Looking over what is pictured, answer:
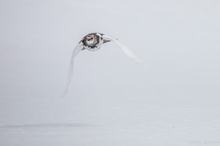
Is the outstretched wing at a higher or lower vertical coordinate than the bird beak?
lower

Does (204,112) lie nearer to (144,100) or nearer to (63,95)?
(144,100)

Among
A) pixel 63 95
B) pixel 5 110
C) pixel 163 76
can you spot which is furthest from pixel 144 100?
pixel 5 110

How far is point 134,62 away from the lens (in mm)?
2432

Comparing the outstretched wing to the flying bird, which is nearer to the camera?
the flying bird

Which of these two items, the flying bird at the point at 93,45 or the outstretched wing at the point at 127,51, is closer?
the flying bird at the point at 93,45

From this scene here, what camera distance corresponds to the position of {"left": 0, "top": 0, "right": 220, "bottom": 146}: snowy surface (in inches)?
92.3

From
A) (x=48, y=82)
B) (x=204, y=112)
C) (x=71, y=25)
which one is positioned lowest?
(x=204, y=112)

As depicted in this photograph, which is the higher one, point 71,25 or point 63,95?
point 71,25

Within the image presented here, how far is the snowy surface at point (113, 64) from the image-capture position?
2.34 m

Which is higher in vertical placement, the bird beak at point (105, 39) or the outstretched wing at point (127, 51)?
A: the bird beak at point (105, 39)

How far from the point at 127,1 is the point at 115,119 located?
416 mm

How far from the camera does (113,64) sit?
2.41m

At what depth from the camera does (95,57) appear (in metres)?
2.39

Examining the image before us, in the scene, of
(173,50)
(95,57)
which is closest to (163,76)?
(173,50)
